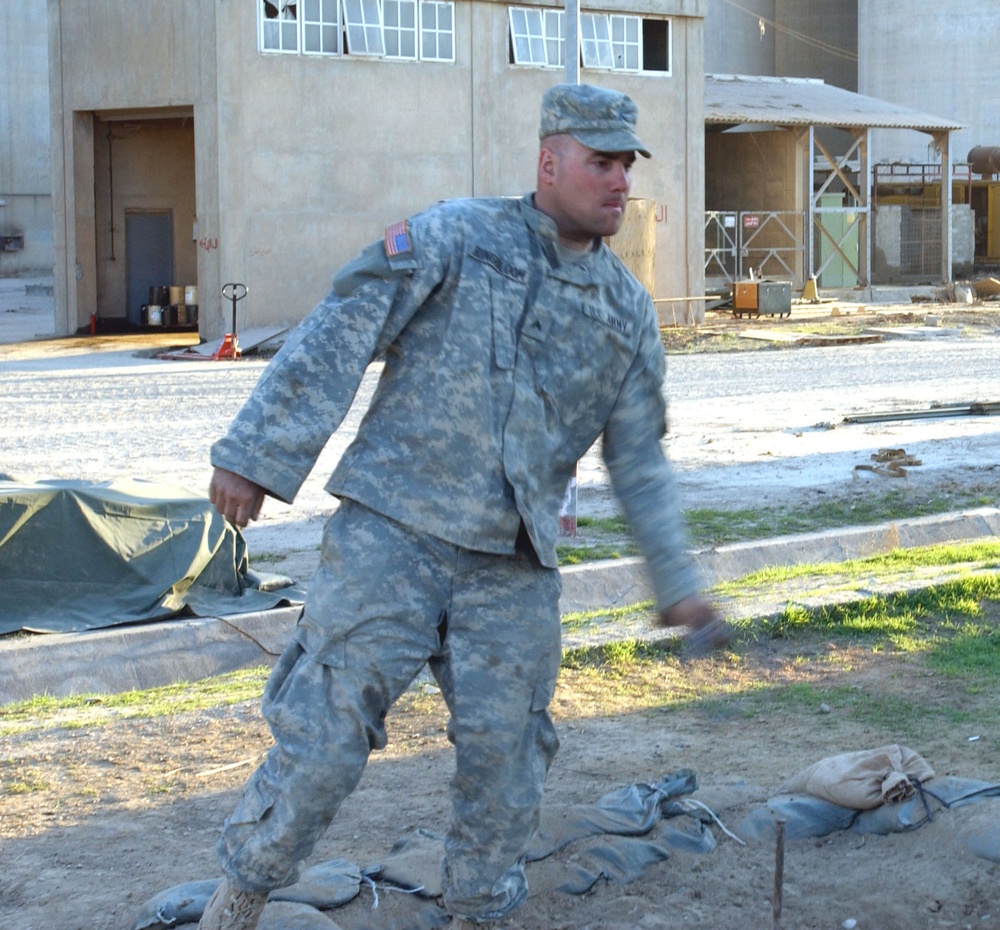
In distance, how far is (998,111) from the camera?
52812 millimetres

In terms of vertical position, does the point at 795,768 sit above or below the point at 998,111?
below

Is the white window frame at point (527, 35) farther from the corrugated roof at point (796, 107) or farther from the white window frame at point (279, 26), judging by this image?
the corrugated roof at point (796, 107)

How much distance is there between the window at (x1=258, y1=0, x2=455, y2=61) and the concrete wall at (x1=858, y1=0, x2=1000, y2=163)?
92.2ft

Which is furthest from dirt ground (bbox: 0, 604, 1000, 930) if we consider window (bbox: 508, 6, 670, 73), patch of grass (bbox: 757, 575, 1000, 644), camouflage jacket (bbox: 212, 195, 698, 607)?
window (bbox: 508, 6, 670, 73)

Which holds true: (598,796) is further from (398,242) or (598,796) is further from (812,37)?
(812,37)

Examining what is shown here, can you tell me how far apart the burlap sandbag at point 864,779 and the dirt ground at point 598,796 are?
0.11m

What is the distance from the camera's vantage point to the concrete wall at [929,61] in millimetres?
51844

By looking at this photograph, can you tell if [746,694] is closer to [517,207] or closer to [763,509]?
[517,207]

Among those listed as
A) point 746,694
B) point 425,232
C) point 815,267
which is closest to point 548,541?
point 425,232

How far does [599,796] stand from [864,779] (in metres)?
0.81

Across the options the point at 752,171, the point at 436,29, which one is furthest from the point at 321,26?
the point at 752,171

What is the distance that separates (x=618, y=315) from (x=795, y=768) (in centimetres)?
218

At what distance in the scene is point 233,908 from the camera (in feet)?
10.5

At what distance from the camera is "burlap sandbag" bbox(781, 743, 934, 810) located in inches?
172
